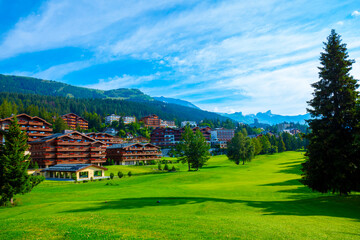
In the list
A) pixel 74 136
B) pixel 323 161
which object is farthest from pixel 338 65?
pixel 74 136

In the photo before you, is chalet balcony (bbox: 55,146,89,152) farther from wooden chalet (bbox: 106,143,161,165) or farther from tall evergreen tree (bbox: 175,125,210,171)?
tall evergreen tree (bbox: 175,125,210,171)

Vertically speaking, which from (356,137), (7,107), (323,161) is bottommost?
(323,161)

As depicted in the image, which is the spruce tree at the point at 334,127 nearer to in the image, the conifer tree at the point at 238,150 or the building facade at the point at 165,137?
the conifer tree at the point at 238,150

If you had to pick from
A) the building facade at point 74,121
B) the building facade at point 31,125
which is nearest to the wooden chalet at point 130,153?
the building facade at point 31,125

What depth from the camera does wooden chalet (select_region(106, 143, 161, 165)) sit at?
10475cm

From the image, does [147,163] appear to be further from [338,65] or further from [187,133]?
[338,65]

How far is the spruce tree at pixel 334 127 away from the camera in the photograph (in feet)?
87.7

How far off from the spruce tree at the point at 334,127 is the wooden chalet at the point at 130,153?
84254mm

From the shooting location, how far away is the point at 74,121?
190375 millimetres

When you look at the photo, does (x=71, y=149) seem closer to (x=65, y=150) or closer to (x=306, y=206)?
(x=65, y=150)

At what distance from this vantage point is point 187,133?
8862cm

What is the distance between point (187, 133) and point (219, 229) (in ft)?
241

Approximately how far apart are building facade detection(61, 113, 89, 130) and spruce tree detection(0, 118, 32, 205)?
166 metres

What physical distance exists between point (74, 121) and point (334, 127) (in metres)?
190
